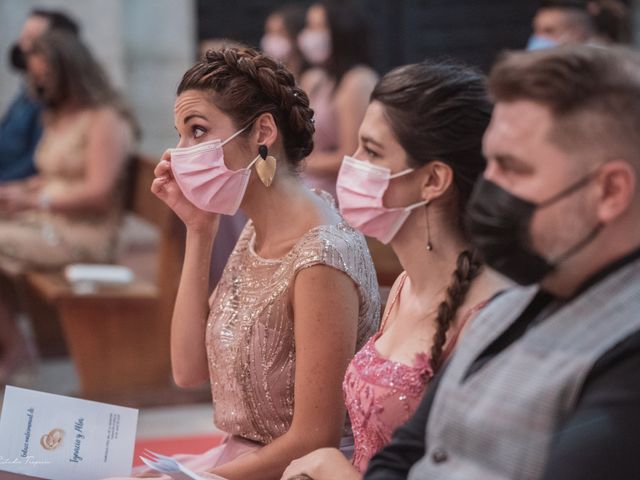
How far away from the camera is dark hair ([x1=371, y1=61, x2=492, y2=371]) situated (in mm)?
2289

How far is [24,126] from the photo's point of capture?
19.8ft

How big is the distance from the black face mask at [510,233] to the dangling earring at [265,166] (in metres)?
0.95

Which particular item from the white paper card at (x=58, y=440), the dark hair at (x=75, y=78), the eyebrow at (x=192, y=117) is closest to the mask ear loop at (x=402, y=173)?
the eyebrow at (x=192, y=117)

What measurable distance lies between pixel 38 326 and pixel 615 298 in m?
4.90

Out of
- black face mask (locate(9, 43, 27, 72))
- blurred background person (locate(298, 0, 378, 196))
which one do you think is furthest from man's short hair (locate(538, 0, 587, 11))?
black face mask (locate(9, 43, 27, 72))

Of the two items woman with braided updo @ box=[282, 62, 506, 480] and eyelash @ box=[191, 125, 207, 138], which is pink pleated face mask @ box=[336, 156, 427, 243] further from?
eyelash @ box=[191, 125, 207, 138]

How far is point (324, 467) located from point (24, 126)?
4.11m

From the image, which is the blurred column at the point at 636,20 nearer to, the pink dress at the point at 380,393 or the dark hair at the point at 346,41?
the dark hair at the point at 346,41

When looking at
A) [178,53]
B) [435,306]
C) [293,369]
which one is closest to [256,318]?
[293,369]

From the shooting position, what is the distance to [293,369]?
2.66m

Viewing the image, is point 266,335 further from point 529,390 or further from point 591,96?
point 591,96

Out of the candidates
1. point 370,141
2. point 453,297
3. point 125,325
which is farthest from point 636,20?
point 453,297

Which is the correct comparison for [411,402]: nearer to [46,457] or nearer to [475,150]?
[475,150]

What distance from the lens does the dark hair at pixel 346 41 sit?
19.8 ft
